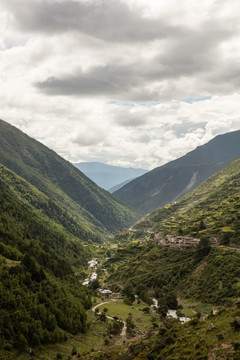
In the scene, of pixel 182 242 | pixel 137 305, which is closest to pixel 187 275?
pixel 137 305

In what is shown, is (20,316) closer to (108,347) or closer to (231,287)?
(108,347)

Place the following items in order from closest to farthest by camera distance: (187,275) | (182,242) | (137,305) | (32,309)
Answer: (32,309), (137,305), (187,275), (182,242)

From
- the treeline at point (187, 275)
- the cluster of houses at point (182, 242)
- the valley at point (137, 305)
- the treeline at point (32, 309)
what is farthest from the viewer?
the cluster of houses at point (182, 242)

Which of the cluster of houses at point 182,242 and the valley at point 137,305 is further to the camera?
the cluster of houses at point 182,242

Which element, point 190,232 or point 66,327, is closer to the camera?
point 66,327

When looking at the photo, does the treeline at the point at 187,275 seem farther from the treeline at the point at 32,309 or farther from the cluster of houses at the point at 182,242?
the treeline at the point at 32,309

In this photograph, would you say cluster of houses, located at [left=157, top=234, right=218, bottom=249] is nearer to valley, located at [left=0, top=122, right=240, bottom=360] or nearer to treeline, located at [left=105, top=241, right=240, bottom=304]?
valley, located at [left=0, top=122, right=240, bottom=360]

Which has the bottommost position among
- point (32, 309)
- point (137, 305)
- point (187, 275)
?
point (137, 305)

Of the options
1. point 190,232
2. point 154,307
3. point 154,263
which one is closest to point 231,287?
point 154,307

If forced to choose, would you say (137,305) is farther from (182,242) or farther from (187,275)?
(182,242)

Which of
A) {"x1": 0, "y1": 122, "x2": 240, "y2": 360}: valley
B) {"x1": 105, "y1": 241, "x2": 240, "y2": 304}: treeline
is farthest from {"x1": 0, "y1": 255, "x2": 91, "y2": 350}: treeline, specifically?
{"x1": 105, "y1": 241, "x2": 240, "y2": 304}: treeline

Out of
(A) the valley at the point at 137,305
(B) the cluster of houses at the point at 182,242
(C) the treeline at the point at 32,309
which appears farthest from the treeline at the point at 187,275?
(C) the treeline at the point at 32,309
